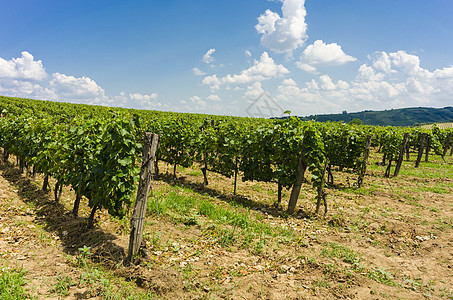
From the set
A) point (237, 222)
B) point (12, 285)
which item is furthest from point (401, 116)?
point (12, 285)

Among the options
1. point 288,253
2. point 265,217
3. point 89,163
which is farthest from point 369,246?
point 89,163

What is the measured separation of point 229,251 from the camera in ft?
18.9

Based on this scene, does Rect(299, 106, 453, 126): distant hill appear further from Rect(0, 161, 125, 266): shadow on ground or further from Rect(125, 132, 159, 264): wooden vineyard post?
Rect(125, 132, 159, 264): wooden vineyard post

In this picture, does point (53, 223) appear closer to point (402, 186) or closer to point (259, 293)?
point (259, 293)

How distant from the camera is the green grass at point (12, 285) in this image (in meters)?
3.61

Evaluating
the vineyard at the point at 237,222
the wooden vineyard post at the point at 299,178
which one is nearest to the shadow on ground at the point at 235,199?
the vineyard at the point at 237,222

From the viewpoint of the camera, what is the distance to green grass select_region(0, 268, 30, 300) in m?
3.61

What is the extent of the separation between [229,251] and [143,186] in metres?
2.58

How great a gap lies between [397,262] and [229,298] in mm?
4126

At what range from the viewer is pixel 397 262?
5.61m

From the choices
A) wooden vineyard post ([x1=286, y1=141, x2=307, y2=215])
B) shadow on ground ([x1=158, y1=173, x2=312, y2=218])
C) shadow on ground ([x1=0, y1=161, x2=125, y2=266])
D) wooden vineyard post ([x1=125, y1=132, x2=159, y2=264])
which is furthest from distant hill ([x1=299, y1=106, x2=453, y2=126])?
wooden vineyard post ([x1=125, y1=132, x2=159, y2=264])

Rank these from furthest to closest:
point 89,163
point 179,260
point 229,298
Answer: point 89,163 < point 179,260 < point 229,298

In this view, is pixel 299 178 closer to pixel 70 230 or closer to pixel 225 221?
pixel 225 221

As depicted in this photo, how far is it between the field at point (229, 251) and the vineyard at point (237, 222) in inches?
1.4
